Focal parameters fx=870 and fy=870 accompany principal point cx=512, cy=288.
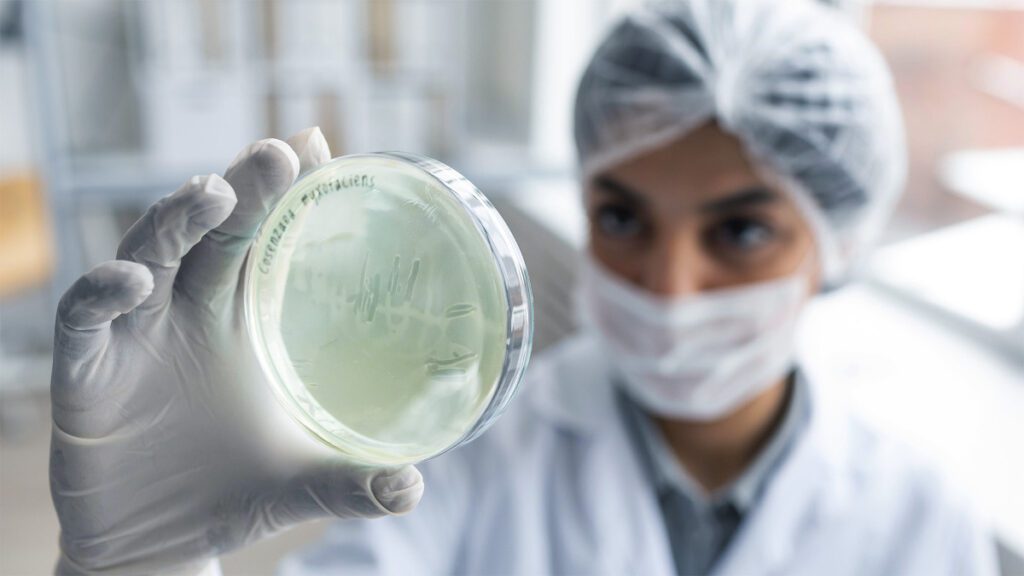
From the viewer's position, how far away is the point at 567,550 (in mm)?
1116

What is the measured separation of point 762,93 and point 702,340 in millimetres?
302

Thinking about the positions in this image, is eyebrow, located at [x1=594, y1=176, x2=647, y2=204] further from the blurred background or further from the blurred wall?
the blurred wall

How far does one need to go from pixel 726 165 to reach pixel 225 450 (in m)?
0.66

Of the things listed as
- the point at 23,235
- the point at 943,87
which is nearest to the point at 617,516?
the point at 943,87

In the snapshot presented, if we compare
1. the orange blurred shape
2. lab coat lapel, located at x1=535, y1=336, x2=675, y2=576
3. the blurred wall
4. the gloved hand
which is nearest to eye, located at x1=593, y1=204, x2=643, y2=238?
lab coat lapel, located at x1=535, y1=336, x2=675, y2=576

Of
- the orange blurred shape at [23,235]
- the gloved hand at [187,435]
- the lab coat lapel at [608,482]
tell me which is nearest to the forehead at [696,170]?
the lab coat lapel at [608,482]

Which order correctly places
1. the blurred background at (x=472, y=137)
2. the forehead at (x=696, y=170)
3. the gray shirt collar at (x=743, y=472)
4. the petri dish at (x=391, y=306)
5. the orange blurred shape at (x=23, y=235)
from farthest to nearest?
1. the orange blurred shape at (x=23, y=235)
2. the blurred background at (x=472, y=137)
3. the gray shirt collar at (x=743, y=472)
4. the forehead at (x=696, y=170)
5. the petri dish at (x=391, y=306)

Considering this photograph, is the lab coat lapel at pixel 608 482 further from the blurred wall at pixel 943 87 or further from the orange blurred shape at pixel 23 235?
the orange blurred shape at pixel 23 235

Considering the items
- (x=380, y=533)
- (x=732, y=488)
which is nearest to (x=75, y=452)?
(x=380, y=533)

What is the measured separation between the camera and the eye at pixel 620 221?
107 centimetres

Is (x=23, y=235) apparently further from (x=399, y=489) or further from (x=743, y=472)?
(x=399, y=489)

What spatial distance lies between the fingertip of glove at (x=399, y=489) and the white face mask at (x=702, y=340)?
558 mm

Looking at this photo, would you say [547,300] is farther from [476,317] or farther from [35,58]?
[476,317]

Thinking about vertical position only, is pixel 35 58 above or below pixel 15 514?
above
